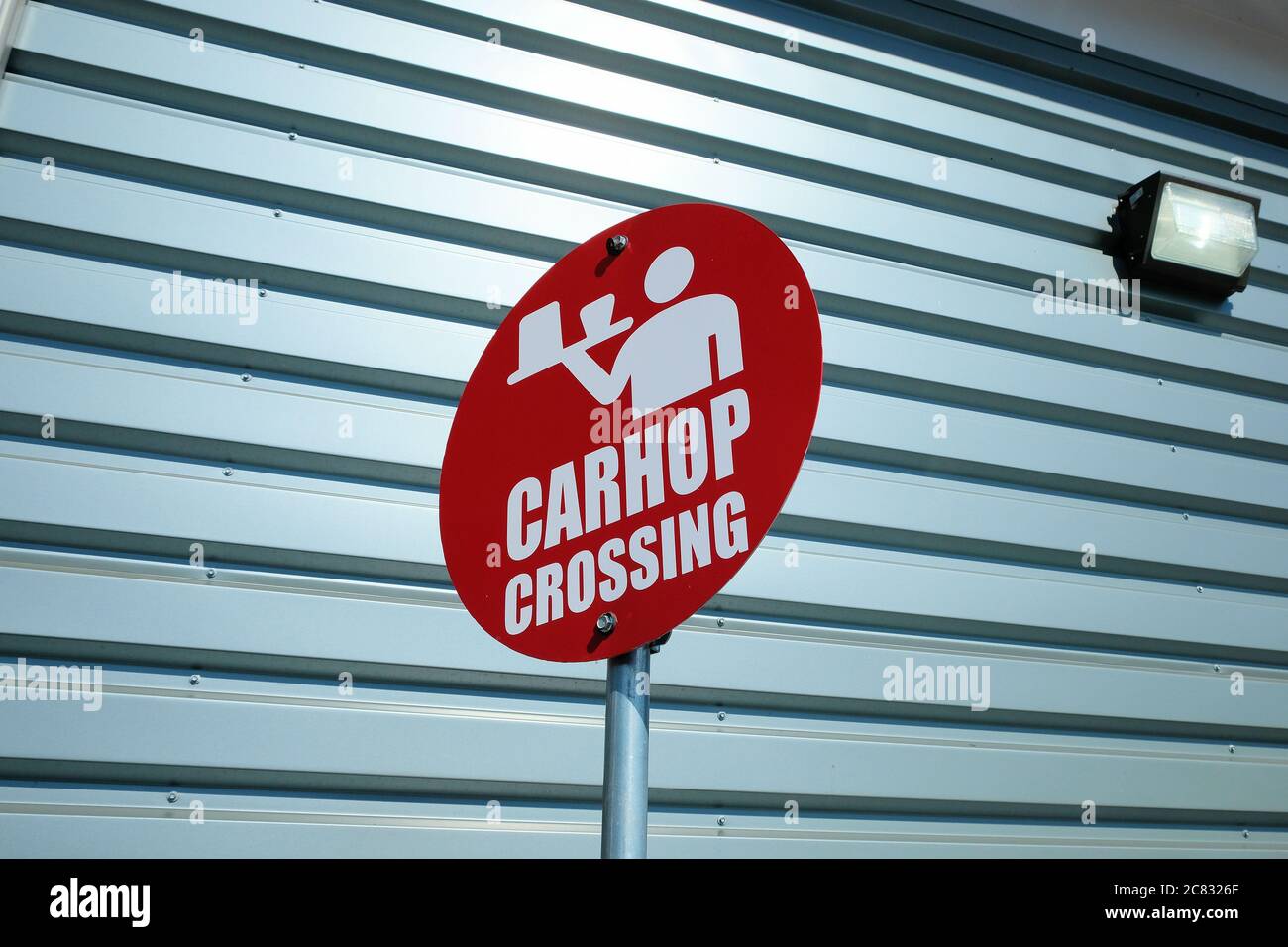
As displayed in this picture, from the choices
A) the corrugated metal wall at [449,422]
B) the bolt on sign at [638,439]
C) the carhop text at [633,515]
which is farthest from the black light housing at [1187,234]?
the carhop text at [633,515]

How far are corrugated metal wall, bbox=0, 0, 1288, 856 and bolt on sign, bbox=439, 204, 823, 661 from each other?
1.45 m

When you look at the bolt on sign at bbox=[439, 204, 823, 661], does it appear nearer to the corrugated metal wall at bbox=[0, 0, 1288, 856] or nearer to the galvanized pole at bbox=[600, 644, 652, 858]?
the galvanized pole at bbox=[600, 644, 652, 858]

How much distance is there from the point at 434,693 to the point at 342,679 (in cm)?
22

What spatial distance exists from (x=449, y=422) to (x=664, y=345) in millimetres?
1752

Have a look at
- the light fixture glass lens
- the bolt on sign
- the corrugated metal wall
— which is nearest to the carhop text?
the bolt on sign

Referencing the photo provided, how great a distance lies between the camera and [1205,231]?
3986 mm

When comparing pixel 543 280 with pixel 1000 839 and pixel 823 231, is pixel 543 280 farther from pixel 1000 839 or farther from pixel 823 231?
pixel 1000 839

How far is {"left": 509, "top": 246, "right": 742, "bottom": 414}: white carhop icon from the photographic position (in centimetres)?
136

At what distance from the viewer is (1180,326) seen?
4078 millimetres

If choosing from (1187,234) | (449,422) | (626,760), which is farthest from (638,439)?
(1187,234)

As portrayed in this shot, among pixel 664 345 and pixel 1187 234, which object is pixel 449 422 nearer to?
pixel 664 345

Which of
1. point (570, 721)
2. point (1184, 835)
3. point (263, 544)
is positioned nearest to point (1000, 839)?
point (1184, 835)
